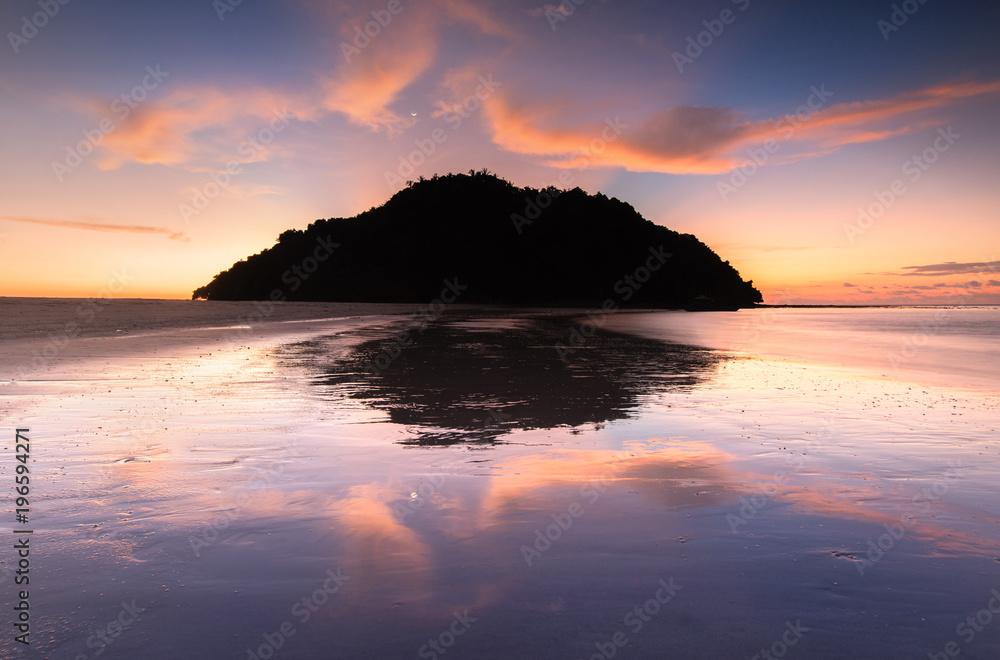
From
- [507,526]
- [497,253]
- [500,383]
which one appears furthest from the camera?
[497,253]

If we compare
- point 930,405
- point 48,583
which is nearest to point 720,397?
point 930,405

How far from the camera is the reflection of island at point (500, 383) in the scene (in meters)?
8.65

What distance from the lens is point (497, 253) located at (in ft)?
509

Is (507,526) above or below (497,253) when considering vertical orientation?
below

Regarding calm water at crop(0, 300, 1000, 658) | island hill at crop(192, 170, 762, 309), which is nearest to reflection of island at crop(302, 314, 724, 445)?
calm water at crop(0, 300, 1000, 658)

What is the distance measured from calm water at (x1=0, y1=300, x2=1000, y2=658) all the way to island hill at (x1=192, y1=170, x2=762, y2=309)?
13457cm

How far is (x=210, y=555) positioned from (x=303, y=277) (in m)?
179

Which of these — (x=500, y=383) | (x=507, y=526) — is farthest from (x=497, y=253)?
(x=507, y=526)

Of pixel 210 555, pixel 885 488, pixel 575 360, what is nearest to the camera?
pixel 210 555

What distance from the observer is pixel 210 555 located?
12.7 ft

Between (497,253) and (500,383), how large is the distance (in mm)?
144526

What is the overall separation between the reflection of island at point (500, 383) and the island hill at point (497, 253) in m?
124

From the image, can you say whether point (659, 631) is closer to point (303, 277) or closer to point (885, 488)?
point (885, 488)

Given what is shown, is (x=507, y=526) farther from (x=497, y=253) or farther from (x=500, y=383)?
(x=497, y=253)
